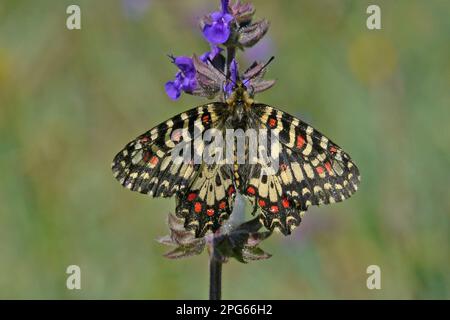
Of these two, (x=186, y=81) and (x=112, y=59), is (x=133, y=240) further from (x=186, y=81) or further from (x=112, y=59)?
(x=186, y=81)

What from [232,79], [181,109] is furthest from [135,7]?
[232,79]

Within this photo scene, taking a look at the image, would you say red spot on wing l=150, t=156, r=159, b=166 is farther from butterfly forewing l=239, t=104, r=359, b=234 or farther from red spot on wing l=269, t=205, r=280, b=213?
red spot on wing l=269, t=205, r=280, b=213

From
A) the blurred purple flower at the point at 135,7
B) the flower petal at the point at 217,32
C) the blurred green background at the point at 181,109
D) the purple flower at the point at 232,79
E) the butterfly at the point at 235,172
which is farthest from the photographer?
the blurred purple flower at the point at 135,7

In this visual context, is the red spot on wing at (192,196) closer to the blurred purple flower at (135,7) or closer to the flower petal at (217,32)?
the flower petal at (217,32)

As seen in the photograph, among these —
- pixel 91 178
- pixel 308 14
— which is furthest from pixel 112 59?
pixel 308 14

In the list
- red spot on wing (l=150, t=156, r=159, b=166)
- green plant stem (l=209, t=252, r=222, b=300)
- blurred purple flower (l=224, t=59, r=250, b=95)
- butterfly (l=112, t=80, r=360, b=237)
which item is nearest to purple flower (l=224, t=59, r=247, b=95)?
blurred purple flower (l=224, t=59, r=250, b=95)

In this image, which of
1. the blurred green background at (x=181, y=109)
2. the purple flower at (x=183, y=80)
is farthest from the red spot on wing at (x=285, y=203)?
the blurred green background at (x=181, y=109)
